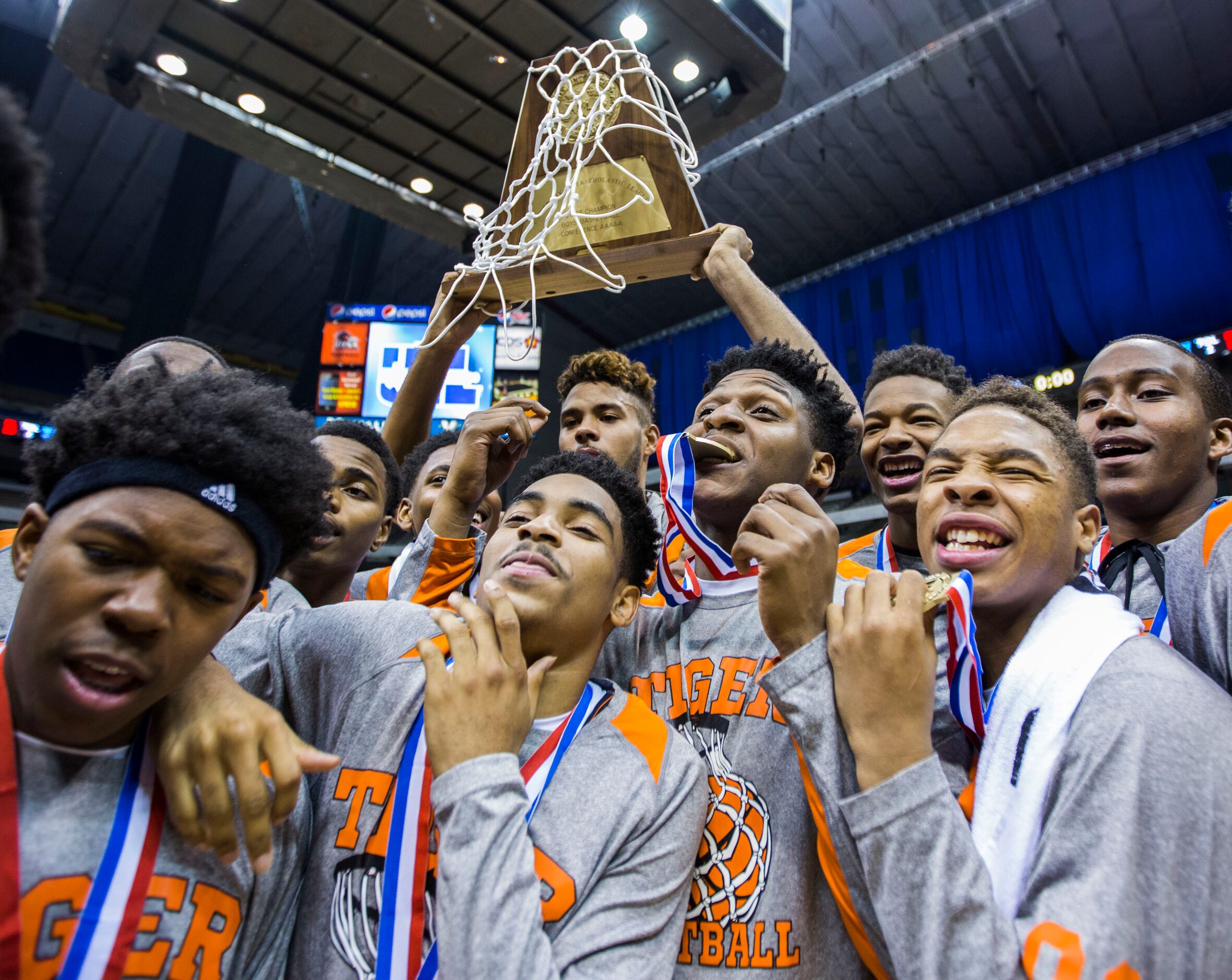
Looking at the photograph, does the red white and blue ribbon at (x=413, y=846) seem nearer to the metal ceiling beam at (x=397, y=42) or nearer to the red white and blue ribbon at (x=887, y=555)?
the red white and blue ribbon at (x=887, y=555)

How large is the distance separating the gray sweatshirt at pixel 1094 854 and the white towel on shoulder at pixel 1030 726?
0.02 m

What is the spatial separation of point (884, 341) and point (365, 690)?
9149 mm

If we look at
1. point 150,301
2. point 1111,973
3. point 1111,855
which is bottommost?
point 1111,973

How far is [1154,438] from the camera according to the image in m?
2.40

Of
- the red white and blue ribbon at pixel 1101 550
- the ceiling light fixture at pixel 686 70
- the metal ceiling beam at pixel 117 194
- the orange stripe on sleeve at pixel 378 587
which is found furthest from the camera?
the metal ceiling beam at pixel 117 194

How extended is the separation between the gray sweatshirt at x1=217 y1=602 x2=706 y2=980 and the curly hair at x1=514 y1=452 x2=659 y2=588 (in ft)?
1.61

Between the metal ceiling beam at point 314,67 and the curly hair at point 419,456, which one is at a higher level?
the metal ceiling beam at point 314,67

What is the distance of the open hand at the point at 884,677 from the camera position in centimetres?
125

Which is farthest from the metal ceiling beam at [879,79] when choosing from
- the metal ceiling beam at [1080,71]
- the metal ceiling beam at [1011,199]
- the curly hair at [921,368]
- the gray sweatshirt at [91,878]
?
the gray sweatshirt at [91,878]

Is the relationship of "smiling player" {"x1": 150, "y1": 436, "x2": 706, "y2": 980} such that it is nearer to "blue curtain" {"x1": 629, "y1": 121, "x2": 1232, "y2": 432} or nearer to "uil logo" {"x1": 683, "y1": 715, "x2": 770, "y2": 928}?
"uil logo" {"x1": 683, "y1": 715, "x2": 770, "y2": 928}

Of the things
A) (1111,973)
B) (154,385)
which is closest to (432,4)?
(154,385)

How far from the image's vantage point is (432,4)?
4488 millimetres

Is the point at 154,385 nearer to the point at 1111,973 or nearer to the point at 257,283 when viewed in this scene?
the point at 1111,973

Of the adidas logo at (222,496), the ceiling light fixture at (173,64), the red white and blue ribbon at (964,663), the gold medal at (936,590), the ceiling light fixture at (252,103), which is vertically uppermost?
the ceiling light fixture at (173,64)
